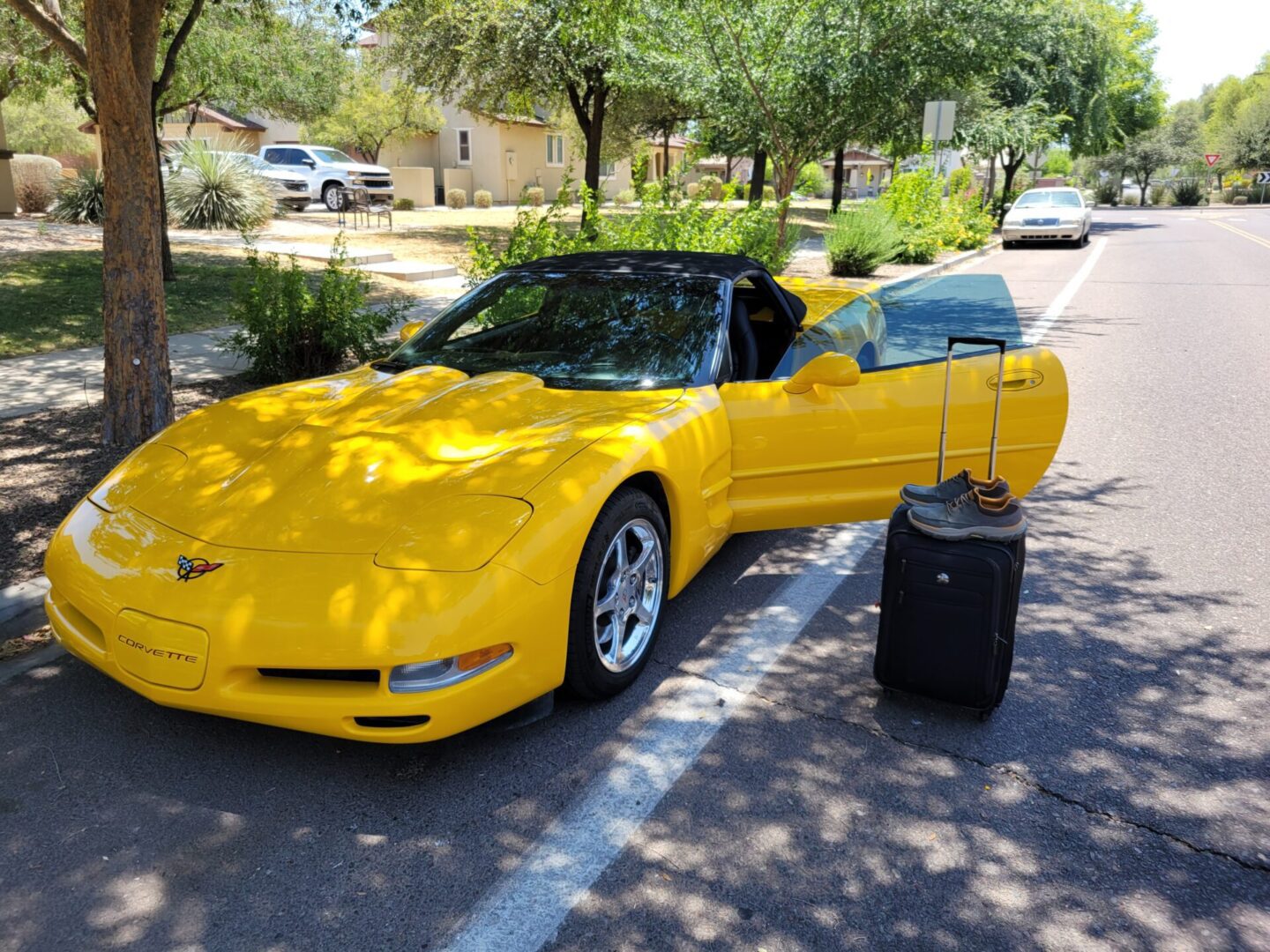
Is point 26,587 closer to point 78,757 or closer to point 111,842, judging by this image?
point 78,757

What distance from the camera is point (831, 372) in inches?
151

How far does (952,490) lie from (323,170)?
28.2 m

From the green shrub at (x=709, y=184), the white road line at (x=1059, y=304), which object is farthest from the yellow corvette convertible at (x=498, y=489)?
the white road line at (x=1059, y=304)

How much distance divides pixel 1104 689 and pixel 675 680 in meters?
1.53

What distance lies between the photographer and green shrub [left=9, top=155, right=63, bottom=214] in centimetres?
2078

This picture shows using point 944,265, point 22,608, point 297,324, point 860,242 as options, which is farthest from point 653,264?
point 944,265

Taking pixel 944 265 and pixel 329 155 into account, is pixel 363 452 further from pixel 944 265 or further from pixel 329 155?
pixel 329 155

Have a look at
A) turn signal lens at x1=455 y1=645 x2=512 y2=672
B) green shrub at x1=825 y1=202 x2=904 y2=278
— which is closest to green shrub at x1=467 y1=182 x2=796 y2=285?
turn signal lens at x1=455 y1=645 x2=512 y2=672

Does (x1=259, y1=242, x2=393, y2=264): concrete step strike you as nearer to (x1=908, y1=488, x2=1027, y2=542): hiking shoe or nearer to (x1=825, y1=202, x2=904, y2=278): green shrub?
(x1=825, y1=202, x2=904, y2=278): green shrub

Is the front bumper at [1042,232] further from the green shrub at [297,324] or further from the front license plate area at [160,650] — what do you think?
the front license plate area at [160,650]

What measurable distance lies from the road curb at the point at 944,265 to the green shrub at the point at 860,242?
501mm

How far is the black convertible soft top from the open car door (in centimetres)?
69

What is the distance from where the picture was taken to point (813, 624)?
3.92 metres

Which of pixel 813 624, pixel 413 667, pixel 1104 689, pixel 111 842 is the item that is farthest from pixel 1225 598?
pixel 111 842
